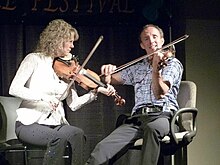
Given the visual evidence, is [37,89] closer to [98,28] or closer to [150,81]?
[150,81]

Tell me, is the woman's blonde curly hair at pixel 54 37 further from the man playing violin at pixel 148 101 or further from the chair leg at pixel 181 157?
the chair leg at pixel 181 157

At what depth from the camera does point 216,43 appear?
3.92 m

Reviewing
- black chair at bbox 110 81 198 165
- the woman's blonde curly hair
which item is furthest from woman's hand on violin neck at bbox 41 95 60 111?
black chair at bbox 110 81 198 165

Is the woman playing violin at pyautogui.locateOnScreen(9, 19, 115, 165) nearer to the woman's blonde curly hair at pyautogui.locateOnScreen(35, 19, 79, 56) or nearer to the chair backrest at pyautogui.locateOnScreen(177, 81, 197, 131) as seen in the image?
the woman's blonde curly hair at pyautogui.locateOnScreen(35, 19, 79, 56)

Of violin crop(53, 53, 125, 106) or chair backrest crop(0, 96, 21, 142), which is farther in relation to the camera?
chair backrest crop(0, 96, 21, 142)

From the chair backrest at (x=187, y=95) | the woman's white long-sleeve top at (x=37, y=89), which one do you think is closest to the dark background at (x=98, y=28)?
the chair backrest at (x=187, y=95)

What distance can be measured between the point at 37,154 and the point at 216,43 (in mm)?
1645

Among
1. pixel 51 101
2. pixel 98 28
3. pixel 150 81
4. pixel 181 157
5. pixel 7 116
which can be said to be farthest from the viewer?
pixel 98 28

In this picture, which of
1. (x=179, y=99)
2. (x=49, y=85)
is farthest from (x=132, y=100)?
(x=49, y=85)

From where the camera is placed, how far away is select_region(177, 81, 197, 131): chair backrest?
127 inches

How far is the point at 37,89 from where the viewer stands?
3234mm

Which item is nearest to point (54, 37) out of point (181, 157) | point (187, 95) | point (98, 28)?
point (98, 28)

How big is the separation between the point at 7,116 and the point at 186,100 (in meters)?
1.31

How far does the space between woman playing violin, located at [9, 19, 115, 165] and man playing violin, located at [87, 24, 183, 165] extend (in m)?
0.20
